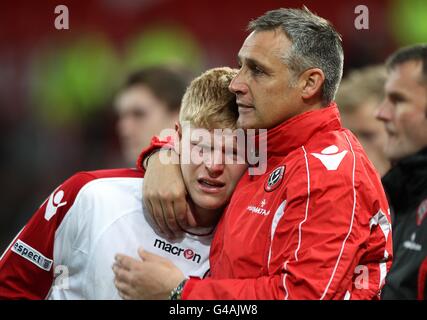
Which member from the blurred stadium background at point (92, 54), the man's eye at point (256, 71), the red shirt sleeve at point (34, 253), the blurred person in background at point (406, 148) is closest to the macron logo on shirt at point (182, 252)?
the red shirt sleeve at point (34, 253)

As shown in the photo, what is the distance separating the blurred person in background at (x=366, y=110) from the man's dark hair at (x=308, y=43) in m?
2.31

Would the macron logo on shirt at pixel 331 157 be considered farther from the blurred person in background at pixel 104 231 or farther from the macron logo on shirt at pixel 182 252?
the macron logo on shirt at pixel 182 252

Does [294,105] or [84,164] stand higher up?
[294,105]

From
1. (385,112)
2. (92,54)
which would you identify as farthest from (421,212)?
(92,54)

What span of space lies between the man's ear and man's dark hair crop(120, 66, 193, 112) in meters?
2.14

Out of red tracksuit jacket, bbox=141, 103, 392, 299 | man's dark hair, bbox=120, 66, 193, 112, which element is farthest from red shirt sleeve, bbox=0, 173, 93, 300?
man's dark hair, bbox=120, 66, 193, 112

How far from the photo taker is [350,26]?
6812 millimetres

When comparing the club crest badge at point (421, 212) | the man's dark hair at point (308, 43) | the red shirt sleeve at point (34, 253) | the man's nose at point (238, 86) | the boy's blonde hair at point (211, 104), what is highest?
the man's dark hair at point (308, 43)

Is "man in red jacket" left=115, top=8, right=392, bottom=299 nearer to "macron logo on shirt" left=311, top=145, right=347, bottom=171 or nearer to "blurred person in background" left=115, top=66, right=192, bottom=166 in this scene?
"macron logo on shirt" left=311, top=145, right=347, bottom=171

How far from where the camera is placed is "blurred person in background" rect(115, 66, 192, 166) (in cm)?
439

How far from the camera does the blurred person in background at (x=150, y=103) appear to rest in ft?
14.4
